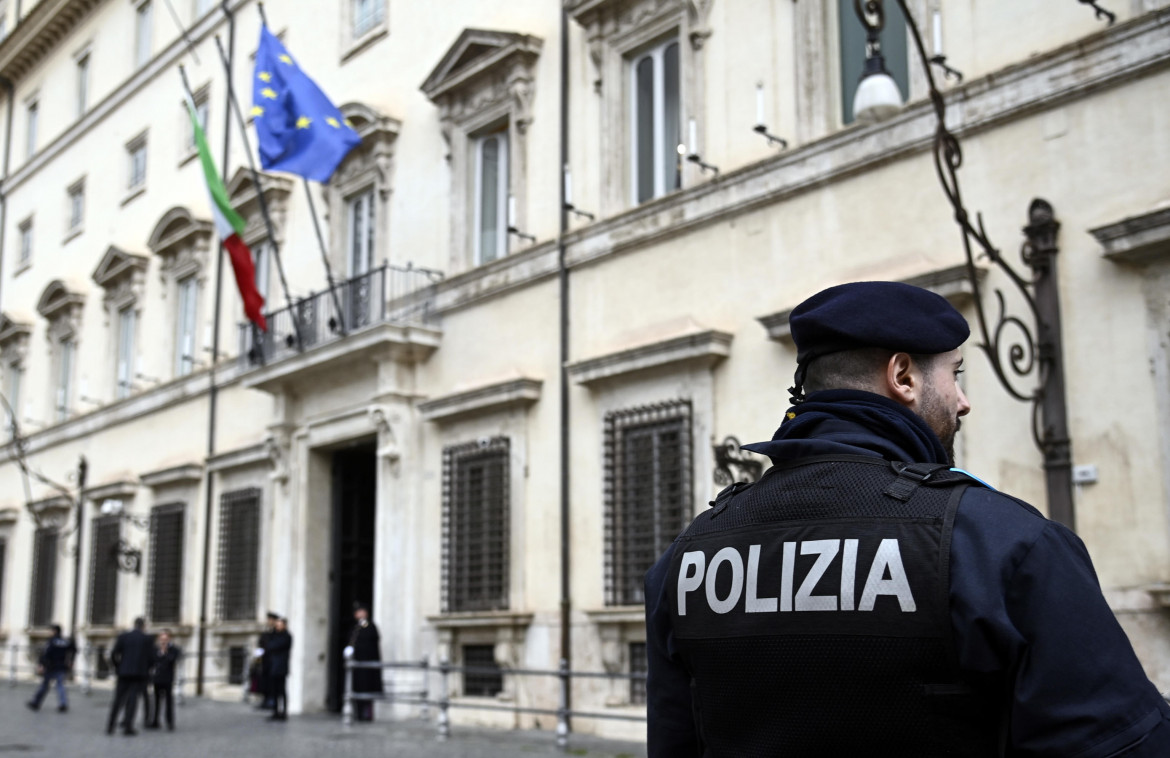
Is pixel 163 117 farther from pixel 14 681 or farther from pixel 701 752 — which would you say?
pixel 701 752

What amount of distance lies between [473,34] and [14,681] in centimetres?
1773

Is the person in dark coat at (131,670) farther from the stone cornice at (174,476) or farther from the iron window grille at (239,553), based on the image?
the stone cornice at (174,476)

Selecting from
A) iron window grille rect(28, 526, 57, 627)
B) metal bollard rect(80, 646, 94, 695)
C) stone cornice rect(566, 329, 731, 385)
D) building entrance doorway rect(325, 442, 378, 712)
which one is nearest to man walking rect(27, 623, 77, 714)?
metal bollard rect(80, 646, 94, 695)

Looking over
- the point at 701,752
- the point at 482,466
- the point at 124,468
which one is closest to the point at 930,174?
the point at 482,466

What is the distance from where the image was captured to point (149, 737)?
1524 cm

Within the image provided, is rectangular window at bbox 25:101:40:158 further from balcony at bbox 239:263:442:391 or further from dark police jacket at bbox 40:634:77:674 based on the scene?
balcony at bbox 239:263:442:391

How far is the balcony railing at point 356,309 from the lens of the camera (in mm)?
16734

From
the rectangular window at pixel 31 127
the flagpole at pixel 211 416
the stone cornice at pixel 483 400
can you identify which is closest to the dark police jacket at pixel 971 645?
the stone cornice at pixel 483 400

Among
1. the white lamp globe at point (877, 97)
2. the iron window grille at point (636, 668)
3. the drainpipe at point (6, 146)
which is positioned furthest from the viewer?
the drainpipe at point (6, 146)

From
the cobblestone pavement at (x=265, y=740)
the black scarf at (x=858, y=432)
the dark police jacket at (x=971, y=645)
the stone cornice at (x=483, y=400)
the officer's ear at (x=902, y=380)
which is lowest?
the cobblestone pavement at (x=265, y=740)

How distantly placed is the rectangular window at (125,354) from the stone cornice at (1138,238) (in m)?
19.6

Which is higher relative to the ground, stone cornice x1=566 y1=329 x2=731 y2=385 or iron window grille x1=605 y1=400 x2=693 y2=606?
stone cornice x1=566 y1=329 x2=731 y2=385

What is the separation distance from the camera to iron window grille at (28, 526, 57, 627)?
26.0 meters

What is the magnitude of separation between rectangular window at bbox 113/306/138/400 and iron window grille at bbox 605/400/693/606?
46.3 feet
